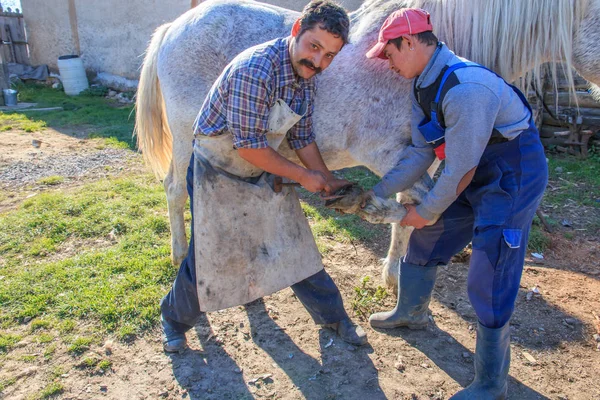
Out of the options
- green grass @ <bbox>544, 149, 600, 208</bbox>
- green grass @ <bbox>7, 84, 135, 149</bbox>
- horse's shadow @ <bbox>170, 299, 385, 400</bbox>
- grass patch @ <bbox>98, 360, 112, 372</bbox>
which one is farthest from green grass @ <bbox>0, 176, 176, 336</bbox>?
green grass @ <bbox>544, 149, 600, 208</bbox>

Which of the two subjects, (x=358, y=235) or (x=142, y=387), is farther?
(x=358, y=235)

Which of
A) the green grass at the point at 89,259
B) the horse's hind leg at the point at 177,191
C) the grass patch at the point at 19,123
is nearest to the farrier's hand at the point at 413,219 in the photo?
the horse's hind leg at the point at 177,191

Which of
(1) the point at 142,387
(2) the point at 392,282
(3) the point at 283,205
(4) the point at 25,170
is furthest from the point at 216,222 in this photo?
(4) the point at 25,170

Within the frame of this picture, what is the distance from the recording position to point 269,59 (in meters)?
2.00

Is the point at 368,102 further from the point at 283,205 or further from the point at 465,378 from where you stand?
the point at 465,378

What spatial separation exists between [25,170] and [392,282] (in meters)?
4.78

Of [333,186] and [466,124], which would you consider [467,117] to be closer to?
[466,124]

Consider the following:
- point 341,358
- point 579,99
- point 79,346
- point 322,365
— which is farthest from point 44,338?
point 579,99

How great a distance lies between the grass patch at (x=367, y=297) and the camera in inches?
121

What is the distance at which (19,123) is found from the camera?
7.95 meters

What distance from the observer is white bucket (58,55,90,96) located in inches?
424

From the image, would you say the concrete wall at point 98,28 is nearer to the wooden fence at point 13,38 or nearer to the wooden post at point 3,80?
the wooden fence at point 13,38

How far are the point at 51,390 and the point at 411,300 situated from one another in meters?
2.01

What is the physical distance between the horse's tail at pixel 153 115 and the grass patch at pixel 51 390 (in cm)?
181
